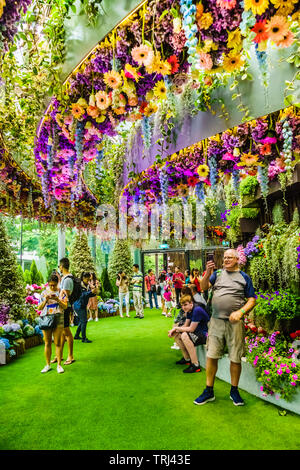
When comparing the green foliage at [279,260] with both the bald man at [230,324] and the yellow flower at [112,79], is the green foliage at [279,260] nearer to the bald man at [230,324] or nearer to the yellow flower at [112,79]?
the bald man at [230,324]

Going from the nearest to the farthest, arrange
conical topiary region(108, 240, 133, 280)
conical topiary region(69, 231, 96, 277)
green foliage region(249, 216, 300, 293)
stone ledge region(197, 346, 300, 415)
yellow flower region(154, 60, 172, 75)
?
1. yellow flower region(154, 60, 172, 75)
2. stone ledge region(197, 346, 300, 415)
3. green foliage region(249, 216, 300, 293)
4. conical topiary region(69, 231, 96, 277)
5. conical topiary region(108, 240, 133, 280)

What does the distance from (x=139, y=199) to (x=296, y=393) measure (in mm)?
3961

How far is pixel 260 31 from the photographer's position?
5.17 feet

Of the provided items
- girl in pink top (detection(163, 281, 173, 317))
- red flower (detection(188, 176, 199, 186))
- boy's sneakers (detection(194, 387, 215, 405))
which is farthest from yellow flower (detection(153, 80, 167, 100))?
girl in pink top (detection(163, 281, 173, 317))

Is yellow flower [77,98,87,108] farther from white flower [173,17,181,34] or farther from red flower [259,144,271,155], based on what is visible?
red flower [259,144,271,155]

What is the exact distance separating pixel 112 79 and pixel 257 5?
3.57 ft

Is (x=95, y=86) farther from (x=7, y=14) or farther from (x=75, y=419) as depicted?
(x=75, y=419)

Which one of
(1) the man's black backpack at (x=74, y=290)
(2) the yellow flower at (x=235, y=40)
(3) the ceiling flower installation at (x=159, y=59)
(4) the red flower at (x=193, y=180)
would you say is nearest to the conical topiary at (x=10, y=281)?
(1) the man's black backpack at (x=74, y=290)

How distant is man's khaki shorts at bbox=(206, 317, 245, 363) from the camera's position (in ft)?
9.48

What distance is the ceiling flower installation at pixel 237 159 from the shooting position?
9.25ft

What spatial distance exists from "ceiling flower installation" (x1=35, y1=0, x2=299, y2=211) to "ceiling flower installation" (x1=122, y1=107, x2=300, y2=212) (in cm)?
12

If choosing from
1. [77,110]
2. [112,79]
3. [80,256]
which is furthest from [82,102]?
[80,256]

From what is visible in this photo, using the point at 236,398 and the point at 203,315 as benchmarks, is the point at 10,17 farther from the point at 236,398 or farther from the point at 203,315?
the point at 203,315

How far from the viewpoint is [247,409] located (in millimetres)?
2895
